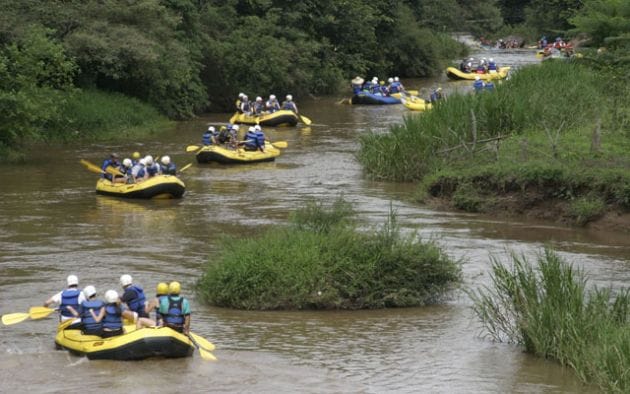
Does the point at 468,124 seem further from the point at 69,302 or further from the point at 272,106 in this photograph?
the point at 272,106

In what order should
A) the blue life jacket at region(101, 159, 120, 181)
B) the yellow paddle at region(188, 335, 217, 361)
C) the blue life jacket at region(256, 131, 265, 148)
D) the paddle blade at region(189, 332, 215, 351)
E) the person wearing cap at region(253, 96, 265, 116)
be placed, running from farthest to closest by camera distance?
the person wearing cap at region(253, 96, 265, 116) → the blue life jacket at region(256, 131, 265, 148) → the blue life jacket at region(101, 159, 120, 181) → the paddle blade at region(189, 332, 215, 351) → the yellow paddle at region(188, 335, 217, 361)

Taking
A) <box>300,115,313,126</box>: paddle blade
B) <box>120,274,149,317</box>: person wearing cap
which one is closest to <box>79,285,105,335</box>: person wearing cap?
<box>120,274,149,317</box>: person wearing cap

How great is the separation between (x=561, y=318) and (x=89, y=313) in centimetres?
588

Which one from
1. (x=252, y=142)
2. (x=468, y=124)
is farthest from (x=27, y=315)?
(x=252, y=142)

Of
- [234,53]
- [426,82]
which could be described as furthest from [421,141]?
[426,82]

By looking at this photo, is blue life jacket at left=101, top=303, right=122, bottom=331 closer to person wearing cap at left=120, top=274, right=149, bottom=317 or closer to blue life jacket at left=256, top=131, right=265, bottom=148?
person wearing cap at left=120, top=274, right=149, bottom=317

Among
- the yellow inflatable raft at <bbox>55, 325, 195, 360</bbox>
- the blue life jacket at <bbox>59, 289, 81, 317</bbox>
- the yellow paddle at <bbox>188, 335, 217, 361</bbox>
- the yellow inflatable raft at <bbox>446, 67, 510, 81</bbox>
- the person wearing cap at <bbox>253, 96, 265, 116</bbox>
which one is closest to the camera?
the yellow inflatable raft at <bbox>55, 325, 195, 360</bbox>

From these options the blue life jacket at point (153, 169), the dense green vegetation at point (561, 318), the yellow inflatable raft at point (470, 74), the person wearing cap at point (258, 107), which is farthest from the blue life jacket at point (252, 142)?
the yellow inflatable raft at point (470, 74)

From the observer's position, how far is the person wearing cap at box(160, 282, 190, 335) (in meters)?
15.1

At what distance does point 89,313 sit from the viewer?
15.2 metres

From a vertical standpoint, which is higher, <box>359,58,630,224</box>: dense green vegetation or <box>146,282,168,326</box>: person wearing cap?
<box>359,58,630,224</box>: dense green vegetation

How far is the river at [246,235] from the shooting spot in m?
14.4

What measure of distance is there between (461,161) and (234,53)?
21914mm

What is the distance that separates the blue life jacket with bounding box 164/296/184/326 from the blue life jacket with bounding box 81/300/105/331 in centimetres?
88
